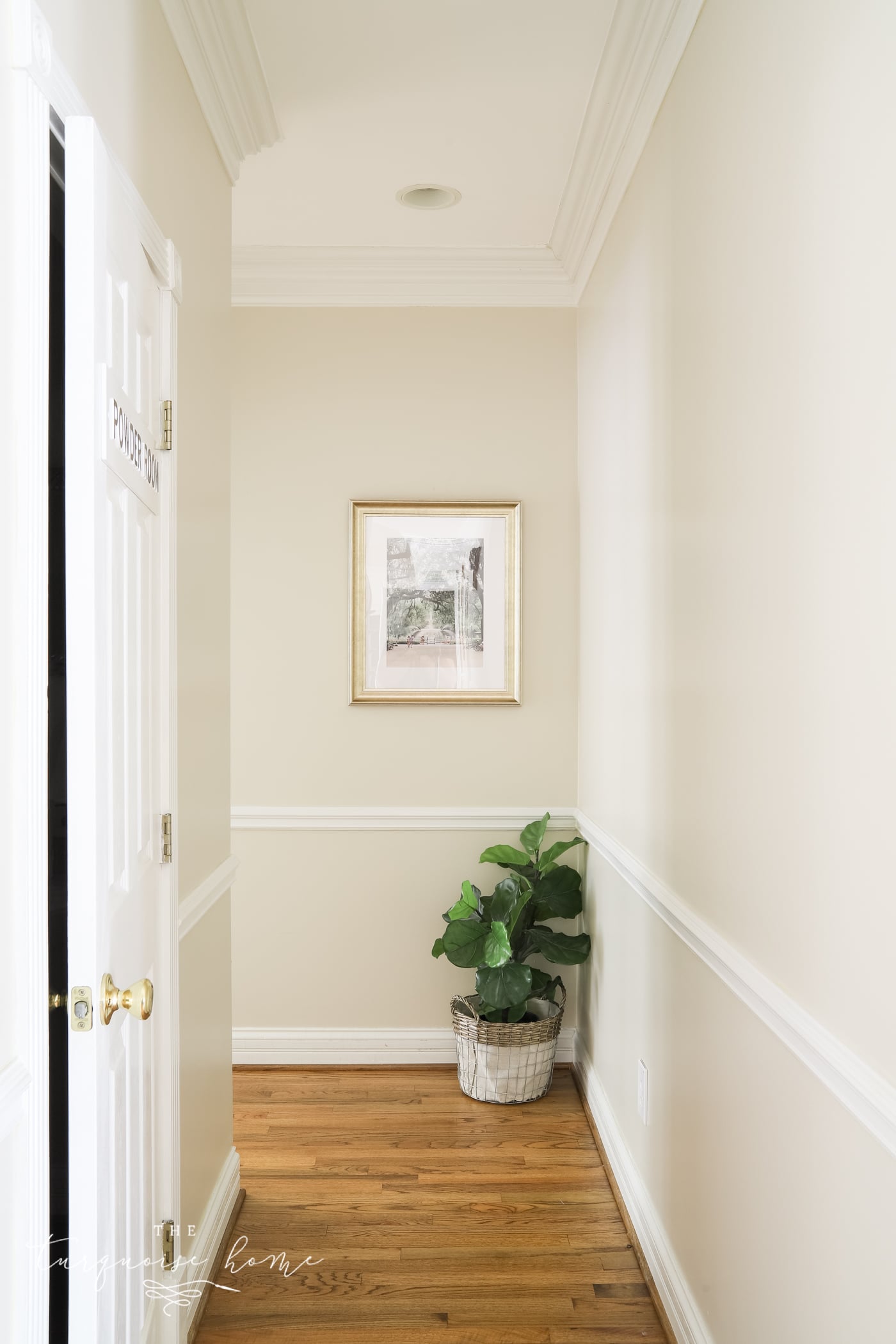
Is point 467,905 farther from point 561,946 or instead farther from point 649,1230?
point 649,1230

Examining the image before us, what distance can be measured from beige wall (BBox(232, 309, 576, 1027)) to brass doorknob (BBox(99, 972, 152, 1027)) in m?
2.14

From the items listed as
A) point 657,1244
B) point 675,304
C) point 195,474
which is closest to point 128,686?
point 195,474

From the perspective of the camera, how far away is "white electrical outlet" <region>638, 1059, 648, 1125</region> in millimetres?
2318

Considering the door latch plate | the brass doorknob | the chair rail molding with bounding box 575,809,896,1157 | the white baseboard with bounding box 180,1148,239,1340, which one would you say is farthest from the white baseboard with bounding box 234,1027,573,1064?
the door latch plate

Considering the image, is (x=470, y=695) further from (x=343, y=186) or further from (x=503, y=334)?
(x=343, y=186)

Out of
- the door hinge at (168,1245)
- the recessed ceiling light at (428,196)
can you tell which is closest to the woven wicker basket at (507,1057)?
the door hinge at (168,1245)

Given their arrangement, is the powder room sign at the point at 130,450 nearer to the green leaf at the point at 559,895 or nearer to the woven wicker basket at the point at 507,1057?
the green leaf at the point at 559,895

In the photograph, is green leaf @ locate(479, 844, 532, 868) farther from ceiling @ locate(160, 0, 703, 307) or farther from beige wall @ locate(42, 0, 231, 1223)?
ceiling @ locate(160, 0, 703, 307)

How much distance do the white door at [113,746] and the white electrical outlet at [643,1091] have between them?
1.12 m

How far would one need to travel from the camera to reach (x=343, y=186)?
2891 mm

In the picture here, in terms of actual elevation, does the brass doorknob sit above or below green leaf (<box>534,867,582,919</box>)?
above

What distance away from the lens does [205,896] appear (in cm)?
215

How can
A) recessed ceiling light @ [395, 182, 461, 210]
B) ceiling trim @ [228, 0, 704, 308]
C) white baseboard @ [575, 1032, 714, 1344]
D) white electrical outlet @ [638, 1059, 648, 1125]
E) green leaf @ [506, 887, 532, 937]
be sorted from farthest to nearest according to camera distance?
ceiling trim @ [228, 0, 704, 308]
green leaf @ [506, 887, 532, 937]
recessed ceiling light @ [395, 182, 461, 210]
white electrical outlet @ [638, 1059, 648, 1125]
white baseboard @ [575, 1032, 714, 1344]

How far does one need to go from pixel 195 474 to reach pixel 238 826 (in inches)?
65.9
